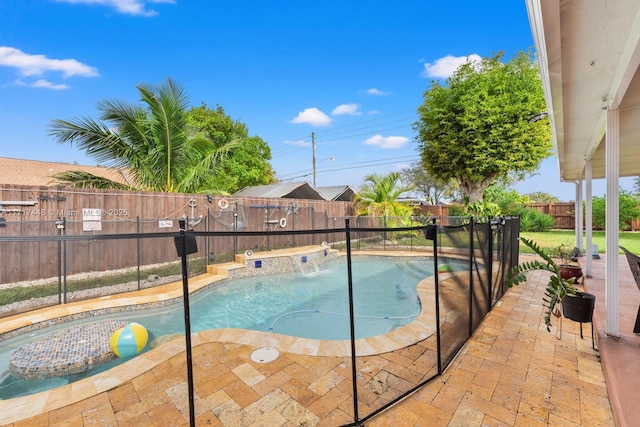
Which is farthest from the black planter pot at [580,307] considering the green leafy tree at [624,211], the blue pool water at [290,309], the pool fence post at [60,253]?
the green leafy tree at [624,211]

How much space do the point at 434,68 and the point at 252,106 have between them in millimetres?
16013

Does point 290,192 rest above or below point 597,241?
above

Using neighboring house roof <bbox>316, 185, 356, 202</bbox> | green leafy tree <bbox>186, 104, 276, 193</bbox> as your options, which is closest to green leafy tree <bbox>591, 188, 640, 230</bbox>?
neighboring house roof <bbox>316, 185, 356, 202</bbox>

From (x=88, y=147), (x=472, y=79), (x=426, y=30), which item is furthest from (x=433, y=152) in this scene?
(x=88, y=147)

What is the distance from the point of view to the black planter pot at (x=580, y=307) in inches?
109

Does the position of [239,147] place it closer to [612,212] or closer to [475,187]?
→ [475,187]

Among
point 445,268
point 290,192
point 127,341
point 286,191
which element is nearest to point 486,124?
point 290,192

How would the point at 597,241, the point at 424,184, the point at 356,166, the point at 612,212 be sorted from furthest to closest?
the point at 356,166, the point at 424,184, the point at 597,241, the point at 612,212

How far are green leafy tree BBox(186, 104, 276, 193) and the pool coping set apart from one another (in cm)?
1229

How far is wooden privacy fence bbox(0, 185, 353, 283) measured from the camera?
5074mm

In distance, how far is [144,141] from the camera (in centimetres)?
834

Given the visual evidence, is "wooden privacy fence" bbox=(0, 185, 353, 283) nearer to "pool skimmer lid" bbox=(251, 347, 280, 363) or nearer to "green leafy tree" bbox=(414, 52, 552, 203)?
"pool skimmer lid" bbox=(251, 347, 280, 363)

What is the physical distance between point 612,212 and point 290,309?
459 cm

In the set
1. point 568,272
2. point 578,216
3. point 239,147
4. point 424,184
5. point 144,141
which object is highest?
point 239,147
